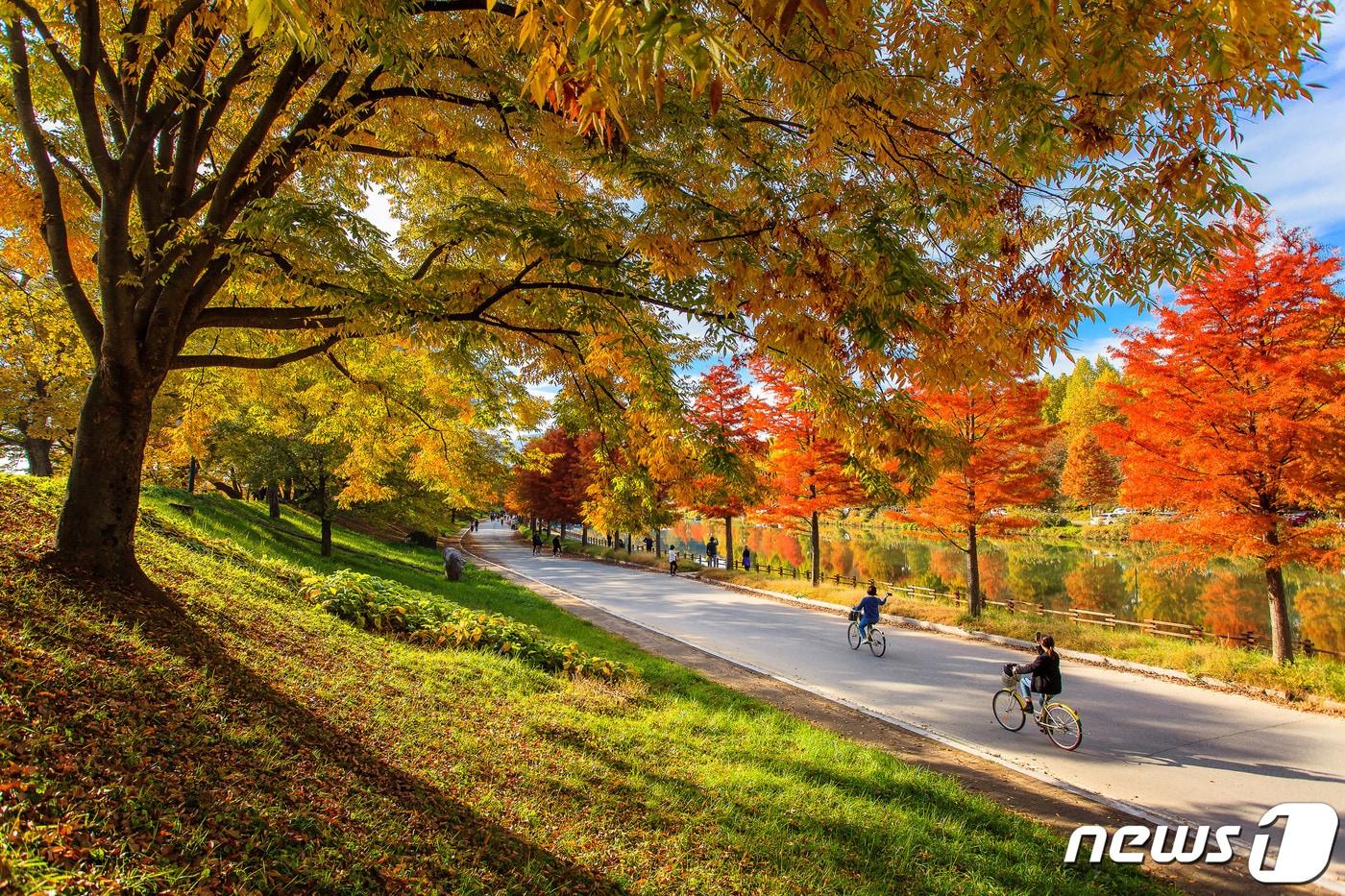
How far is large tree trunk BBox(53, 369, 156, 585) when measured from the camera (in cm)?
603

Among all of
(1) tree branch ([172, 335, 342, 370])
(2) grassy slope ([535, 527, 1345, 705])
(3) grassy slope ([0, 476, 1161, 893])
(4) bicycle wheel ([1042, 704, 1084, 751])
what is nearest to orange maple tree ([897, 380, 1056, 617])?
(2) grassy slope ([535, 527, 1345, 705])

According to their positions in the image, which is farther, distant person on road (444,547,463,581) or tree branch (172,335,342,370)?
distant person on road (444,547,463,581)

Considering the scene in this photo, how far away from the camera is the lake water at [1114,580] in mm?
20234

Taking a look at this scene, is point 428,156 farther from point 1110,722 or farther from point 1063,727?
point 1110,722

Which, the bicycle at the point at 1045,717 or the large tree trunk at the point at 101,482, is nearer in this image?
the large tree trunk at the point at 101,482

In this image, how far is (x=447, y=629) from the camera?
9.66m

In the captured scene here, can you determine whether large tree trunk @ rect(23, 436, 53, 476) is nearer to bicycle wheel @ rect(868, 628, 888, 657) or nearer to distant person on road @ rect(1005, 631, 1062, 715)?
bicycle wheel @ rect(868, 628, 888, 657)

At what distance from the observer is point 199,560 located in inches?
373

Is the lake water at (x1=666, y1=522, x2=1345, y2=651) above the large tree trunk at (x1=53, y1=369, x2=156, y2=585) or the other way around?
the other way around

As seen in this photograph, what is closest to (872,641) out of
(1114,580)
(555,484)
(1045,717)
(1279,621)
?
(1045,717)

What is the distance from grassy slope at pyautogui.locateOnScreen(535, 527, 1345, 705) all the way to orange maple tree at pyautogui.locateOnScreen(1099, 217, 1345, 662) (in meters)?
0.71

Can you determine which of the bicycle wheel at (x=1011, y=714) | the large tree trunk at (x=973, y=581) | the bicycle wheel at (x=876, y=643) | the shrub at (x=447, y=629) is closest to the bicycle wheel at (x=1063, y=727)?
the bicycle wheel at (x=1011, y=714)

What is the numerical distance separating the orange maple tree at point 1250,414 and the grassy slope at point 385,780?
886cm

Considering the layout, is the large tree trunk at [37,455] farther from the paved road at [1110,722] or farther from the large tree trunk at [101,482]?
the paved road at [1110,722]
